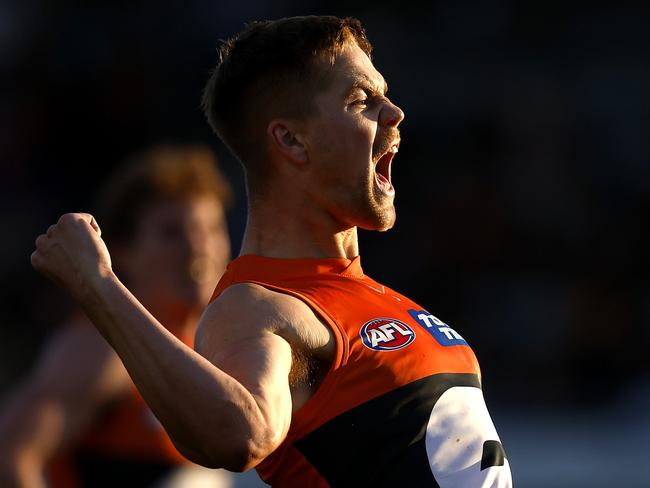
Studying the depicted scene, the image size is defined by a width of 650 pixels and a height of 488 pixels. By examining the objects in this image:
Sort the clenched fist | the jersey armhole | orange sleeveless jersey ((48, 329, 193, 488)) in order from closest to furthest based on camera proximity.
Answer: the clenched fist < the jersey armhole < orange sleeveless jersey ((48, 329, 193, 488))

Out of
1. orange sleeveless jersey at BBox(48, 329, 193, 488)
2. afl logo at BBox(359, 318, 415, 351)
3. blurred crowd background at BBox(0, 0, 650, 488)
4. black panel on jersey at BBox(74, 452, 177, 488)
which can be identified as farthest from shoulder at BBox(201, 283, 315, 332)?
blurred crowd background at BBox(0, 0, 650, 488)

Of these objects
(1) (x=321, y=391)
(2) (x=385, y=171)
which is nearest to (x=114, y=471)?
(2) (x=385, y=171)

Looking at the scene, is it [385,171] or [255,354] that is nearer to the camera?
[255,354]

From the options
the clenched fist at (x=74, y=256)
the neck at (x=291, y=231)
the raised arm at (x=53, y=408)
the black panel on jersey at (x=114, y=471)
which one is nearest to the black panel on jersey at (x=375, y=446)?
the neck at (x=291, y=231)

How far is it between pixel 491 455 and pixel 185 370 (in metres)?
1.02

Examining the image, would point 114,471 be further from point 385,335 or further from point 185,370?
point 185,370

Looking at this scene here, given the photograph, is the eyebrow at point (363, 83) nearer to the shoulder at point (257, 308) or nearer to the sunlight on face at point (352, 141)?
the sunlight on face at point (352, 141)

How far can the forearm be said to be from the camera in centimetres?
260

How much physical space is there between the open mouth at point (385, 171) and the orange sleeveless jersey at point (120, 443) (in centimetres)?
228

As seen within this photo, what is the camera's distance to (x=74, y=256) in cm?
281

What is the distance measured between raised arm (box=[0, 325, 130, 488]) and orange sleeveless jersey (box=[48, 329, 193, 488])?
0.11m

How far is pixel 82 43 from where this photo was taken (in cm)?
1198

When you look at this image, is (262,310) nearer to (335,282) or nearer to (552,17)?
(335,282)

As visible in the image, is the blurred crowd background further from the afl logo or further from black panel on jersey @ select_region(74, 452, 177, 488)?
the afl logo
